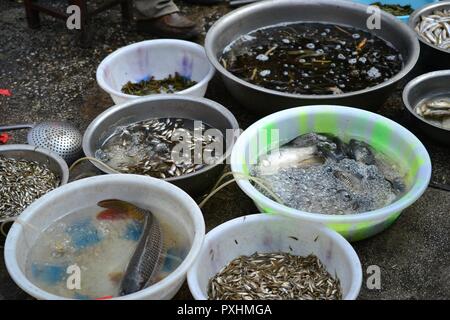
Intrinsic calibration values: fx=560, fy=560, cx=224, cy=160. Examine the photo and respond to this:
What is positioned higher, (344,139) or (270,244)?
(344,139)

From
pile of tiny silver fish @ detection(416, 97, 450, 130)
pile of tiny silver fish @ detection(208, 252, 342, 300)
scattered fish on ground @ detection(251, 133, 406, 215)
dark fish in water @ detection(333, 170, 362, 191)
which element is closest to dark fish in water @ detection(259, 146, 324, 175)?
scattered fish on ground @ detection(251, 133, 406, 215)

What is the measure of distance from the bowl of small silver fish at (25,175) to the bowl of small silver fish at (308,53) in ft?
4.07

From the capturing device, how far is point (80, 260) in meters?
2.81

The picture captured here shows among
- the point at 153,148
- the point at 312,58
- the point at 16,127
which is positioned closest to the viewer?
the point at 153,148

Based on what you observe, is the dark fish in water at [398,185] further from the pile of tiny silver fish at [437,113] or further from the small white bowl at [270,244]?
the pile of tiny silver fish at [437,113]

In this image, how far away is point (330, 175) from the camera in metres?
3.25

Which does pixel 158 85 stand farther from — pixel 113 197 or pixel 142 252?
pixel 142 252

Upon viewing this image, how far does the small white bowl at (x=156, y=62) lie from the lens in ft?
13.7

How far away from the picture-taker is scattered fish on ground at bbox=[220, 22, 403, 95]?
3.97 m

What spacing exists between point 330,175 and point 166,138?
106 cm

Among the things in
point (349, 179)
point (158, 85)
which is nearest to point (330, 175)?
point (349, 179)

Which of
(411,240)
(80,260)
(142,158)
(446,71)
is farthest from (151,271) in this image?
(446,71)

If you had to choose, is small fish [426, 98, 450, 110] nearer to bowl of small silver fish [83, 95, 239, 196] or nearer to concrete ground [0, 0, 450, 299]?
concrete ground [0, 0, 450, 299]

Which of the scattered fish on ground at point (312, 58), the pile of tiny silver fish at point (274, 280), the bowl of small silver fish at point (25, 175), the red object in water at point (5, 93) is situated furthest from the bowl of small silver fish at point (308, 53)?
the red object in water at point (5, 93)
